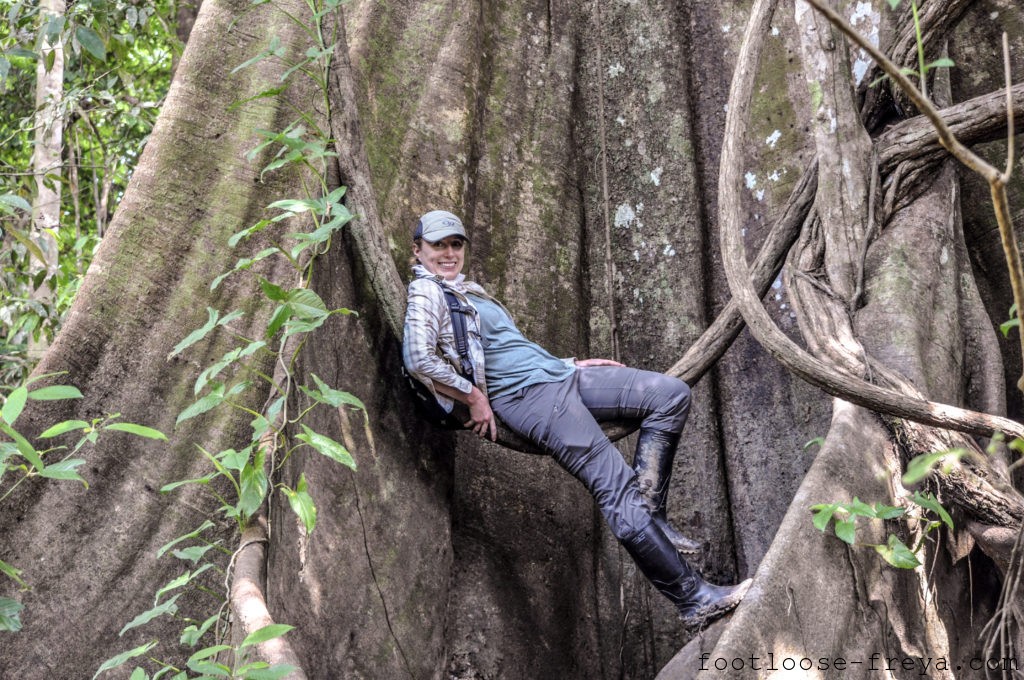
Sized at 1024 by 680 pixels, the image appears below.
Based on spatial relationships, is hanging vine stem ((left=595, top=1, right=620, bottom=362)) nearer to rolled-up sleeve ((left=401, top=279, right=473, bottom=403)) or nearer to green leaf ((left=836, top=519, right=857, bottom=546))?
rolled-up sleeve ((left=401, top=279, right=473, bottom=403))

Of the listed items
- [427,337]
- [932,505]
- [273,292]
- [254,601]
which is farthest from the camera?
[427,337]

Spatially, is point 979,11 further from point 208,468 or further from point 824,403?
point 208,468

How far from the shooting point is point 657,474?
3473mm

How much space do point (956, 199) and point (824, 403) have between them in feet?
3.16

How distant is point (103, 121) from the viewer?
22.7 ft

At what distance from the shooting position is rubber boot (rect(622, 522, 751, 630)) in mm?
3238

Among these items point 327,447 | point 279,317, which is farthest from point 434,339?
point 327,447

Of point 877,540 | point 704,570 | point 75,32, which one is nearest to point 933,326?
point 877,540

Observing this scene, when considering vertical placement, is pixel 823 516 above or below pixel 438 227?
below

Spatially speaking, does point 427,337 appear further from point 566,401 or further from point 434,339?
point 566,401

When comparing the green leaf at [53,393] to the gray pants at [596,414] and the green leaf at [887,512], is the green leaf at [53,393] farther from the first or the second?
the green leaf at [887,512]

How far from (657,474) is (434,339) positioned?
0.87 meters

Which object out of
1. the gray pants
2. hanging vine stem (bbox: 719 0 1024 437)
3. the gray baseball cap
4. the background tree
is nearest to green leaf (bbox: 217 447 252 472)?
the background tree

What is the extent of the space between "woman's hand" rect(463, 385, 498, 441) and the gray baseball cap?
55cm
